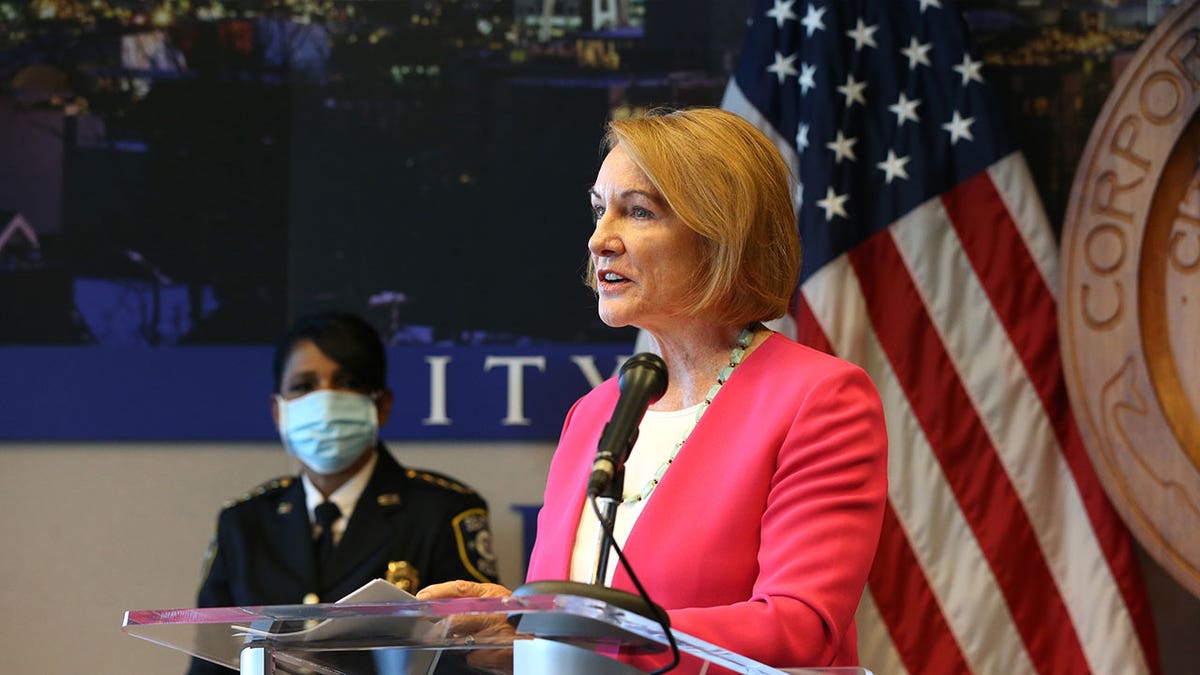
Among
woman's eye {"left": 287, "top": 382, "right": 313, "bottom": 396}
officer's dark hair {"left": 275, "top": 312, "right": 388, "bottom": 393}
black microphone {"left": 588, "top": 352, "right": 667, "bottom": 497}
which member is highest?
black microphone {"left": 588, "top": 352, "right": 667, "bottom": 497}

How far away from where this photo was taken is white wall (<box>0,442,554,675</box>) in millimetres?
3887

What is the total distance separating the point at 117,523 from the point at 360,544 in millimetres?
813

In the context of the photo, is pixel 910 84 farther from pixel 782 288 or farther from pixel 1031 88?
Answer: pixel 782 288

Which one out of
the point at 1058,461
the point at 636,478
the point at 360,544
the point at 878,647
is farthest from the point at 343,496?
the point at 636,478

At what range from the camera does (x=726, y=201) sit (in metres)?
1.85

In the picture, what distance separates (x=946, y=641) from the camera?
3414mm

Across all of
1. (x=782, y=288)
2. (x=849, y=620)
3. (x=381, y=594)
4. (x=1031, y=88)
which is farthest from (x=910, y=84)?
(x=381, y=594)

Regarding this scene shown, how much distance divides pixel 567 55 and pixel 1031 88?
129 cm

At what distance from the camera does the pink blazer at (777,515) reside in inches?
62.7

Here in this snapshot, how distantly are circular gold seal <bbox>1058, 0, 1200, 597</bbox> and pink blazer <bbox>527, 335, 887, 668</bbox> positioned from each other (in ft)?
5.05

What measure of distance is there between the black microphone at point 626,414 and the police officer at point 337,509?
213 cm

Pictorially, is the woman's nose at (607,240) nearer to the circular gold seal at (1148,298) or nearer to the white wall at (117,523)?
the circular gold seal at (1148,298)

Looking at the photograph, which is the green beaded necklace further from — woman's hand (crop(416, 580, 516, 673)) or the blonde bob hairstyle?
woman's hand (crop(416, 580, 516, 673))

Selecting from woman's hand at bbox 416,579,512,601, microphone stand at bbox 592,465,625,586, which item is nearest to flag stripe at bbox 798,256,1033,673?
woman's hand at bbox 416,579,512,601
